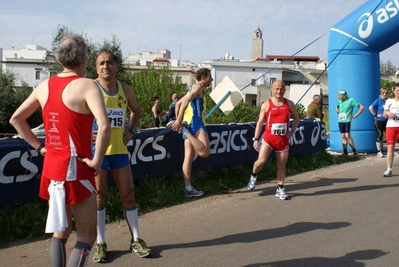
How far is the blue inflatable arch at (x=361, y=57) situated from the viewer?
12.0m

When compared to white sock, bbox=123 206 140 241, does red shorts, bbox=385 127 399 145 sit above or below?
above

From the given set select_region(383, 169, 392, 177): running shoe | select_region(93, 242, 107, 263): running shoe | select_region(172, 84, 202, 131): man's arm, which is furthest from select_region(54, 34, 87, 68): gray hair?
select_region(383, 169, 392, 177): running shoe

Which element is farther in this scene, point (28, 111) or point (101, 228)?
point (101, 228)

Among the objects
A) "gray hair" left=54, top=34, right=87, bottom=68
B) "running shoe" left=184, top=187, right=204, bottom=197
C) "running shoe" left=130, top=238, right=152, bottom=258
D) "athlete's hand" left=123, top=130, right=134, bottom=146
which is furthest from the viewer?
"running shoe" left=184, top=187, right=204, bottom=197

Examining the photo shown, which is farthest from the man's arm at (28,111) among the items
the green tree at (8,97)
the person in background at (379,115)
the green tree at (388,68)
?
the green tree at (388,68)

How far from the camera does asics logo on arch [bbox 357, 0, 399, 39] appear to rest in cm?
1166

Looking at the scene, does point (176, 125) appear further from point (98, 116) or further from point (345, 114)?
point (345, 114)

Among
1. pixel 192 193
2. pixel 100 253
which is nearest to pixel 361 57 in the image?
pixel 192 193

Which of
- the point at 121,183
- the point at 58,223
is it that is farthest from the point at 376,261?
the point at 58,223

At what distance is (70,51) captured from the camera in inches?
138

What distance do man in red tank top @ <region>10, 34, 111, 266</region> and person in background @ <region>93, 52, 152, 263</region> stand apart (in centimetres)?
130

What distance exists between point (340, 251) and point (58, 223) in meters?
3.08

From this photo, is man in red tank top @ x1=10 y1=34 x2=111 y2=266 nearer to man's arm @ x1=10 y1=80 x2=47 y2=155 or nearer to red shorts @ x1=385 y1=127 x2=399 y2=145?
man's arm @ x1=10 y1=80 x2=47 y2=155

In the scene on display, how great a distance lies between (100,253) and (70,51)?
2.23 metres
